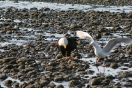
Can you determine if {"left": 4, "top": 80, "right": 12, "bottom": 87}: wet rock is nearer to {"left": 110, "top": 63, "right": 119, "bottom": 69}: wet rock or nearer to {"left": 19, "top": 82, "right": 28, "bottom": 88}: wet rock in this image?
{"left": 19, "top": 82, "right": 28, "bottom": 88}: wet rock

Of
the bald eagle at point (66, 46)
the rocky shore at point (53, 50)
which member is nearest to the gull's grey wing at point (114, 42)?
the rocky shore at point (53, 50)

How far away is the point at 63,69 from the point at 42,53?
9.19ft

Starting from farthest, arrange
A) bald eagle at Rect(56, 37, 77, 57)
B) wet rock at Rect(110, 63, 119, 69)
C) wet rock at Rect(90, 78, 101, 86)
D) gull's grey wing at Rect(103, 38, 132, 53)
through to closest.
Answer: bald eagle at Rect(56, 37, 77, 57), wet rock at Rect(110, 63, 119, 69), gull's grey wing at Rect(103, 38, 132, 53), wet rock at Rect(90, 78, 101, 86)

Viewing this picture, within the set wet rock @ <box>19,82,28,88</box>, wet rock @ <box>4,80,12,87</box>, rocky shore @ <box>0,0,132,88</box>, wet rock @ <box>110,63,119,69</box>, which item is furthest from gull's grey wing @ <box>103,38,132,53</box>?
wet rock @ <box>4,80,12,87</box>

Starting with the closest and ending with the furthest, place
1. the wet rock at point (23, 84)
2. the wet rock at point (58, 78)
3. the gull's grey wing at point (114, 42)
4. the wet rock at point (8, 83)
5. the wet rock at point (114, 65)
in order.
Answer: the wet rock at point (23, 84)
the wet rock at point (8, 83)
the wet rock at point (58, 78)
the gull's grey wing at point (114, 42)
the wet rock at point (114, 65)

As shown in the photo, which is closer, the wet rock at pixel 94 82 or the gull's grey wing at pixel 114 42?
the wet rock at pixel 94 82

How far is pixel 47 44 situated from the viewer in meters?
18.9

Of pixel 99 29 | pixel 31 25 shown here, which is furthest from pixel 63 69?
pixel 31 25

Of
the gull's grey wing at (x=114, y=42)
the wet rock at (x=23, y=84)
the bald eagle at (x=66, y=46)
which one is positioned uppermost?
the gull's grey wing at (x=114, y=42)

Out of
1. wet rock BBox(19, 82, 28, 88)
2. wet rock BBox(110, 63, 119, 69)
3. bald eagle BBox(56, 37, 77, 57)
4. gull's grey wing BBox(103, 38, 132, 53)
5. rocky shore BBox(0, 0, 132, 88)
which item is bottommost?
rocky shore BBox(0, 0, 132, 88)

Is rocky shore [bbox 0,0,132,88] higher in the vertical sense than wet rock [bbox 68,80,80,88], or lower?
lower

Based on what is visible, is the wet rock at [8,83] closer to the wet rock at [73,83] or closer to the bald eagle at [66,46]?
the wet rock at [73,83]

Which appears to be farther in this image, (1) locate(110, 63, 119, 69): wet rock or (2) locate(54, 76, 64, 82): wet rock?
(1) locate(110, 63, 119, 69): wet rock

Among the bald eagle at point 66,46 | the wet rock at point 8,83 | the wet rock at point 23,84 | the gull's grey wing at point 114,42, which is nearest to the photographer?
the wet rock at point 23,84
